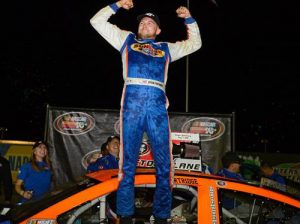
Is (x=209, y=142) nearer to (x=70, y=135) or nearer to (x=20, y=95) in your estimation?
(x=70, y=135)

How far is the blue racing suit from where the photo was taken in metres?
3.30

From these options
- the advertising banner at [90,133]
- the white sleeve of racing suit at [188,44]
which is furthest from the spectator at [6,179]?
the white sleeve of racing suit at [188,44]

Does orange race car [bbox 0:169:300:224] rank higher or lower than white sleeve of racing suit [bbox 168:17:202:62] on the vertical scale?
lower

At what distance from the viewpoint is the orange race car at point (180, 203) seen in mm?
3396

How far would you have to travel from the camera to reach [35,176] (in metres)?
5.55

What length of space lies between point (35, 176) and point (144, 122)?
9.07 feet

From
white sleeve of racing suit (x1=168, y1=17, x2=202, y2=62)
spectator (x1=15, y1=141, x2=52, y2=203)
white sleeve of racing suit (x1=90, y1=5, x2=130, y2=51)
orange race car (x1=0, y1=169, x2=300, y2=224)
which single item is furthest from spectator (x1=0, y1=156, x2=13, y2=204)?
white sleeve of racing suit (x1=168, y1=17, x2=202, y2=62)

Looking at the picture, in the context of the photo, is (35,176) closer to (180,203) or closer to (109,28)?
(180,203)

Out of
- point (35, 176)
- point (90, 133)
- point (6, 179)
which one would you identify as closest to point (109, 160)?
point (35, 176)

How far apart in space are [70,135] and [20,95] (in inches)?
1233

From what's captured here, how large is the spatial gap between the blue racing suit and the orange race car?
0.88ft

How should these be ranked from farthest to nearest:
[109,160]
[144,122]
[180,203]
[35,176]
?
[109,160] < [35,176] < [180,203] < [144,122]

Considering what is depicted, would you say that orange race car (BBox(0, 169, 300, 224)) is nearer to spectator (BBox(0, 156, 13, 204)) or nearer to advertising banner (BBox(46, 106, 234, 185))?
spectator (BBox(0, 156, 13, 204))

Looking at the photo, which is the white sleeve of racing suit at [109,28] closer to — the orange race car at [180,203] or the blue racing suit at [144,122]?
the blue racing suit at [144,122]
